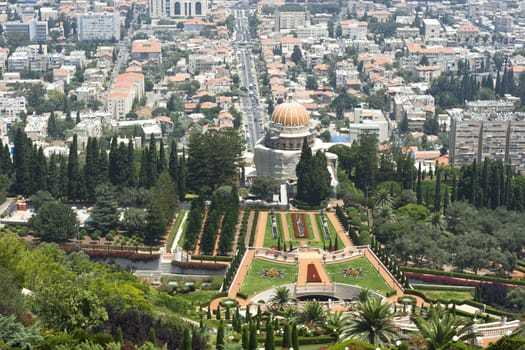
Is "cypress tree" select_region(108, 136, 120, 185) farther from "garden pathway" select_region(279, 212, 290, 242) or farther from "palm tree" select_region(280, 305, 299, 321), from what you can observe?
"palm tree" select_region(280, 305, 299, 321)

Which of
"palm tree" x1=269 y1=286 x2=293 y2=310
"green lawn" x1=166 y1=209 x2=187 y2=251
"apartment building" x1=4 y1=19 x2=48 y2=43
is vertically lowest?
"apartment building" x1=4 y1=19 x2=48 y2=43

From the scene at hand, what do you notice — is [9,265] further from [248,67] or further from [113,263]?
[248,67]

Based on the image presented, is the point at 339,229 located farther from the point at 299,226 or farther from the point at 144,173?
the point at 144,173

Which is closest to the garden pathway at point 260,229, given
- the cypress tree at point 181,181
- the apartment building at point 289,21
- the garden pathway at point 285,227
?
the garden pathway at point 285,227

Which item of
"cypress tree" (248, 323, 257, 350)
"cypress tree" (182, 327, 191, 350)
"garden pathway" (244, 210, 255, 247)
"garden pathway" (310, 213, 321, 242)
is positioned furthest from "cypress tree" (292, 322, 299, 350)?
"garden pathway" (310, 213, 321, 242)

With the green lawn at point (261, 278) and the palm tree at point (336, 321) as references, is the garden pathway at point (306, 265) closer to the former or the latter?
the green lawn at point (261, 278)
